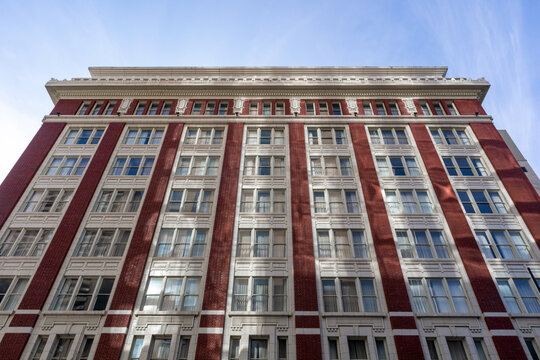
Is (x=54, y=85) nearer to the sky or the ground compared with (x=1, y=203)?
nearer to the sky

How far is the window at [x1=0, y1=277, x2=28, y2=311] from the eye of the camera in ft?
69.5

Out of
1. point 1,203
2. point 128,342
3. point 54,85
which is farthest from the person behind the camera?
point 54,85

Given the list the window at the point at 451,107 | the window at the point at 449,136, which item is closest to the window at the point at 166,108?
the window at the point at 449,136

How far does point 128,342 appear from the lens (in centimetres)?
1967

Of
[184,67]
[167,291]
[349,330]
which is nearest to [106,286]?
Result: [167,291]

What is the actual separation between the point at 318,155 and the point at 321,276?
11363 mm

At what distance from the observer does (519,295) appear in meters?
21.4

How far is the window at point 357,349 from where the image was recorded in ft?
64.1

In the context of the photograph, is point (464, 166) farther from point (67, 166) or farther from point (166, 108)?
point (67, 166)

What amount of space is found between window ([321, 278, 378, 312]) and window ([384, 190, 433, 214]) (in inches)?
260

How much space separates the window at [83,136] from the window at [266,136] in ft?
46.9

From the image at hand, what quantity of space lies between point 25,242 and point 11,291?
381 cm

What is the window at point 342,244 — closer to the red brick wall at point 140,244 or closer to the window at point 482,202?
the window at point 482,202

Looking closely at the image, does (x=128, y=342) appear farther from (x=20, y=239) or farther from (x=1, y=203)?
Answer: (x=1, y=203)
